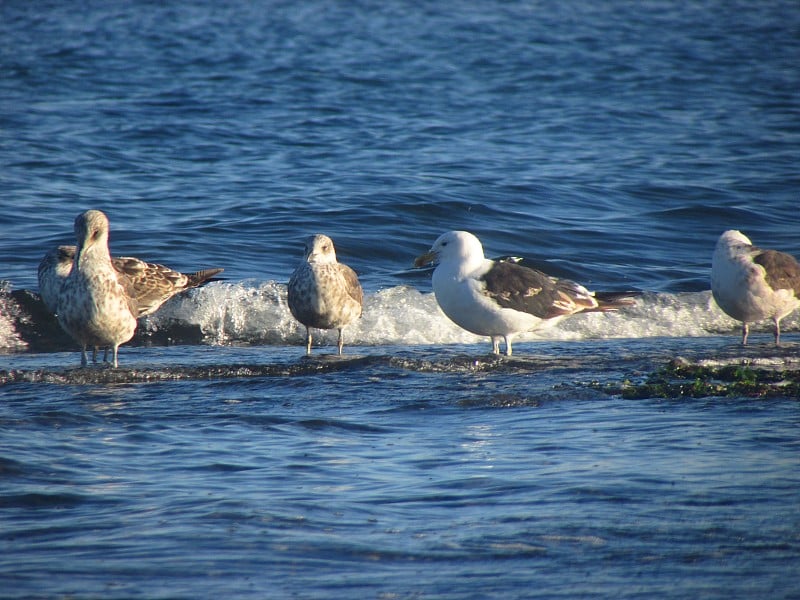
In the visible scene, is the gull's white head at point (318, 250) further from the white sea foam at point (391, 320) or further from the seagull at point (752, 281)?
the seagull at point (752, 281)

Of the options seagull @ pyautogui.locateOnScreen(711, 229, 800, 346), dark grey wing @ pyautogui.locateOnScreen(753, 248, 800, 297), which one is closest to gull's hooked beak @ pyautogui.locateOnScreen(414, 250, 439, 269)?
seagull @ pyautogui.locateOnScreen(711, 229, 800, 346)

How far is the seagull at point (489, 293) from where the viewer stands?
8656 millimetres

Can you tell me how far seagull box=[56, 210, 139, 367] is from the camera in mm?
8148

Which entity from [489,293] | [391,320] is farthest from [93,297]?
[391,320]

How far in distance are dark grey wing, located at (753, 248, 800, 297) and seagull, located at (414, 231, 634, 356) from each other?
5.77 ft

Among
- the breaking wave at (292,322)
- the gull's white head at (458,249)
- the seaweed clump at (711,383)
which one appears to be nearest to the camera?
the seaweed clump at (711,383)

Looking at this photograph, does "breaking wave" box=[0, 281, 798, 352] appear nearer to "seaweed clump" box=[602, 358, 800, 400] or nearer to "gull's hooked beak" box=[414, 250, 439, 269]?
"gull's hooked beak" box=[414, 250, 439, 269]

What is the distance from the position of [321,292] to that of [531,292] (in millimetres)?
1755

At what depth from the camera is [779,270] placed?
933 centimetres

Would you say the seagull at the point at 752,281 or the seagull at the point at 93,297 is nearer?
the seagull at the point at 93,297

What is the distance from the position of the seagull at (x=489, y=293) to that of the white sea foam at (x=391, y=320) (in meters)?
1.46

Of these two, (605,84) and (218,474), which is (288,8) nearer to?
(605,84)

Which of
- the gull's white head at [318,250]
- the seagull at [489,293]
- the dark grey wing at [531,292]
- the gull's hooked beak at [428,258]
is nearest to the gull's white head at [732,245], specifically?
the dark grey wing at [531,292]

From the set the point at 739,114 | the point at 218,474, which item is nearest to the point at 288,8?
the point at 739,114
